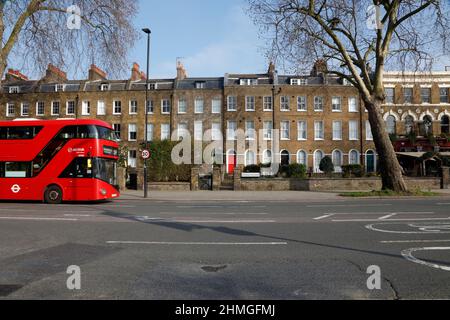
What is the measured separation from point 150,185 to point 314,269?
21.5 meters

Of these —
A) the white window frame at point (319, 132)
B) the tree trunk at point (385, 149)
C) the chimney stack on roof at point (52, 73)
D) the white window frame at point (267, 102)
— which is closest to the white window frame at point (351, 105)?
the white window frame at point (319, 132)

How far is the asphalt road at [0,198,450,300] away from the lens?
13.3ft

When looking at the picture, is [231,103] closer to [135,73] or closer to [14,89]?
[135,73]

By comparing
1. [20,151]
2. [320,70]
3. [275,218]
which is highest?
[320,70]

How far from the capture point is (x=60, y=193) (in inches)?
616

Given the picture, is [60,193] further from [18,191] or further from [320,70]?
[320,70]

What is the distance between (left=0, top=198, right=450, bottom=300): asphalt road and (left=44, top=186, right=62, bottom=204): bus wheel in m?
6.04

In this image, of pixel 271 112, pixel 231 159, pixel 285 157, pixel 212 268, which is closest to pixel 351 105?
pixel 271 112

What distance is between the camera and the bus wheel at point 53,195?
15.6 meters

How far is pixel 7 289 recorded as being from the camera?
4.12m

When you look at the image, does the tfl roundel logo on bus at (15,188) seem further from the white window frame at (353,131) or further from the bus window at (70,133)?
the white window frame at (353,131)

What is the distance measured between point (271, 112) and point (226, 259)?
3302 centimetres

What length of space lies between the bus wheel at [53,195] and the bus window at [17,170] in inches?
46.6
